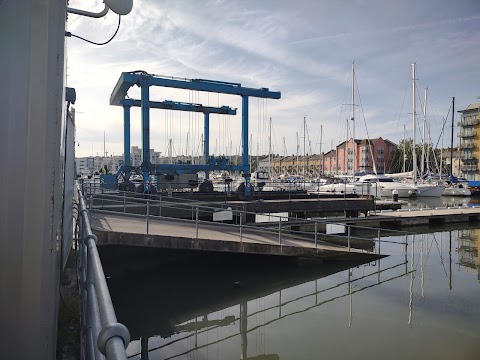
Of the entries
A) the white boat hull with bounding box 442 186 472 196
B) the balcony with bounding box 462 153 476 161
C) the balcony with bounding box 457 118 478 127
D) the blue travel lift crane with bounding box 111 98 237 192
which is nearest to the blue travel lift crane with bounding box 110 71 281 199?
the blue travel lift crane with bounding box 111 98 237 192

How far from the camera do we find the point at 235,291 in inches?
435

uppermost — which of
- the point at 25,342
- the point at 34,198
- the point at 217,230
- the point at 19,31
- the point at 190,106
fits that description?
the point at 190,106

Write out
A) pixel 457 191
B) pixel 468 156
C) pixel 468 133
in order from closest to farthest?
pixel 457 191
pixel 468 156
pixel 468 133

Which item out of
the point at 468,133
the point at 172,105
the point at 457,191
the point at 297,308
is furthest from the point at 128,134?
the point at 468,133

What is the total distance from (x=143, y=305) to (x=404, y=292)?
732 centimetres

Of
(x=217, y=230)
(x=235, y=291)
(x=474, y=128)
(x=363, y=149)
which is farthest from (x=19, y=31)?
(x=363, y=149)

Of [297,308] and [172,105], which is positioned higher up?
[172,105]

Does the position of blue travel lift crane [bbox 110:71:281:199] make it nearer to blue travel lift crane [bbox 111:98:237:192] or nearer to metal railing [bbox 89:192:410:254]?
blue travel lift crane [bbox 111:98:237:192]

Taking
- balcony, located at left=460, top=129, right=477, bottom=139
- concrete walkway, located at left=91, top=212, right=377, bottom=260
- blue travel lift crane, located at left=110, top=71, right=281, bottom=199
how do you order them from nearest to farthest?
1. concrete walkway, located at left=91, top=212, right=377, bottom=260
2. blue travel lift crane, located at left=110, top=71, right=281, bottom=199
3. balcony, located at left=460, top=129, right=477, bottom=139

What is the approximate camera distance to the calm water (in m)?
7.77

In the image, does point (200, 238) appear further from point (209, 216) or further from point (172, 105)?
point (172, 105)

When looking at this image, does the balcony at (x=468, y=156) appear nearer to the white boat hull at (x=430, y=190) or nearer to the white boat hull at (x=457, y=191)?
the white boat hull at (x=457, y=191)

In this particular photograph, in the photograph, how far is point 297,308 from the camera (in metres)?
10.1

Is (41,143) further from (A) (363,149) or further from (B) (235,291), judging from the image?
(A) (363,149)
